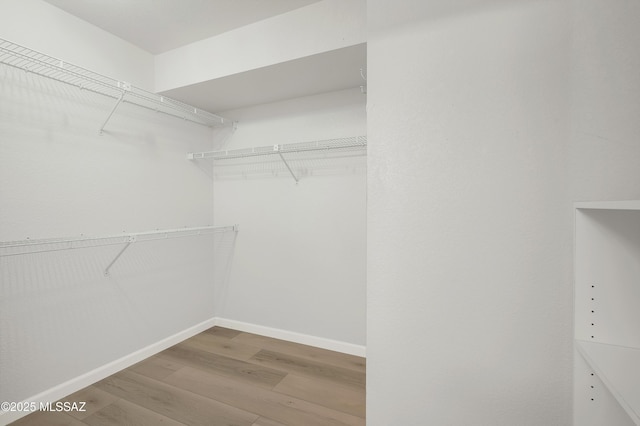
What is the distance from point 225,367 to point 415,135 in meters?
2.05

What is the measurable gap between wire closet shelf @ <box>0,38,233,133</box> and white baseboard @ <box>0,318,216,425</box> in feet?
5.41

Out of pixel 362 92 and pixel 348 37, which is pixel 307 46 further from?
pixel 362 92

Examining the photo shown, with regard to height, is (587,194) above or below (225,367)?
above

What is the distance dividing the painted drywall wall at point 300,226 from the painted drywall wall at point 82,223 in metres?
0.50

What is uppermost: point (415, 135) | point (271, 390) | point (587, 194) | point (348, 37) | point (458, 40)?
point (348, 37)

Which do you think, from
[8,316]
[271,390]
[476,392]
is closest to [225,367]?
[271,390]

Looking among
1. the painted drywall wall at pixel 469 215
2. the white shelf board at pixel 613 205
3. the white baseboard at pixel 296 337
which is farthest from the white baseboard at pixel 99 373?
the white shelf board at pixel 613 205

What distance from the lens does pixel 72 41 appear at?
1.79 meters

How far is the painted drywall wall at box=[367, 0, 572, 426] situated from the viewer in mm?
887

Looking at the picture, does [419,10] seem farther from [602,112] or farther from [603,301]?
[603,301]

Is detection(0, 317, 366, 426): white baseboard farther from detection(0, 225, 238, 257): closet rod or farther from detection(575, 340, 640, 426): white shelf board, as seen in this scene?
detection(575, 340, 640, 426): white shelf board

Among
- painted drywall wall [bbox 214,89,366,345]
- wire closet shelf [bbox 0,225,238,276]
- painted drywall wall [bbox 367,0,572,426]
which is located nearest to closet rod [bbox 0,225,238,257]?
wire closet shelf [bbox 0,225,238,276]

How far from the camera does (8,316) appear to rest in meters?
1.53

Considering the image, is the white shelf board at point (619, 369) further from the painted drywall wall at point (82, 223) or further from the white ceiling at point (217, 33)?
the painted drywall wall at point (82, 223)
